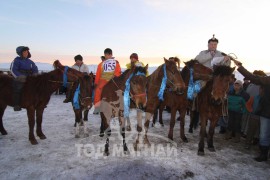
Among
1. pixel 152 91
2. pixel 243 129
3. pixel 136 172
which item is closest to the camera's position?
pixel 136 172

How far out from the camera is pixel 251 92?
7621 millimetres

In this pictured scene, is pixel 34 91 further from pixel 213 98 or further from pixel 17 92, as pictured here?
pixel 213 98

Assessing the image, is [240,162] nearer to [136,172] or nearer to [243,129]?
[243,129]

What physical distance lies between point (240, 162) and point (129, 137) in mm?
3878

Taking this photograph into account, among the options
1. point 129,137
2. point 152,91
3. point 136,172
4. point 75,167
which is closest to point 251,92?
point 152,91

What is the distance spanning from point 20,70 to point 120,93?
3.97m

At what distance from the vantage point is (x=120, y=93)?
607cm

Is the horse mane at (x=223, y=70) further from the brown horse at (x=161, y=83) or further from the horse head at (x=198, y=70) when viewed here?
the brown horse at (x=161, y=83)

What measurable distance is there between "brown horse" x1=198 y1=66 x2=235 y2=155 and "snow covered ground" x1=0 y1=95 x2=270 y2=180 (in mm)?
780

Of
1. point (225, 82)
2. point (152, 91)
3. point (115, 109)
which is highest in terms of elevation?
point (225, 82)

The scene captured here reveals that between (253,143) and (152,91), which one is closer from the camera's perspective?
(152,91)

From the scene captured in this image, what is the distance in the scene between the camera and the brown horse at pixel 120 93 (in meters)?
5.41

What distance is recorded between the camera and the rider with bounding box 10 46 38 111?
6773 mm

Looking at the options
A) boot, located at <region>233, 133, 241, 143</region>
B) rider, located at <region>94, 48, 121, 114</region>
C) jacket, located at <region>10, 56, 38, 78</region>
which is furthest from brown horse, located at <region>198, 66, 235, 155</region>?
jacket, located at <region>10, 56, 38, 78</region>
